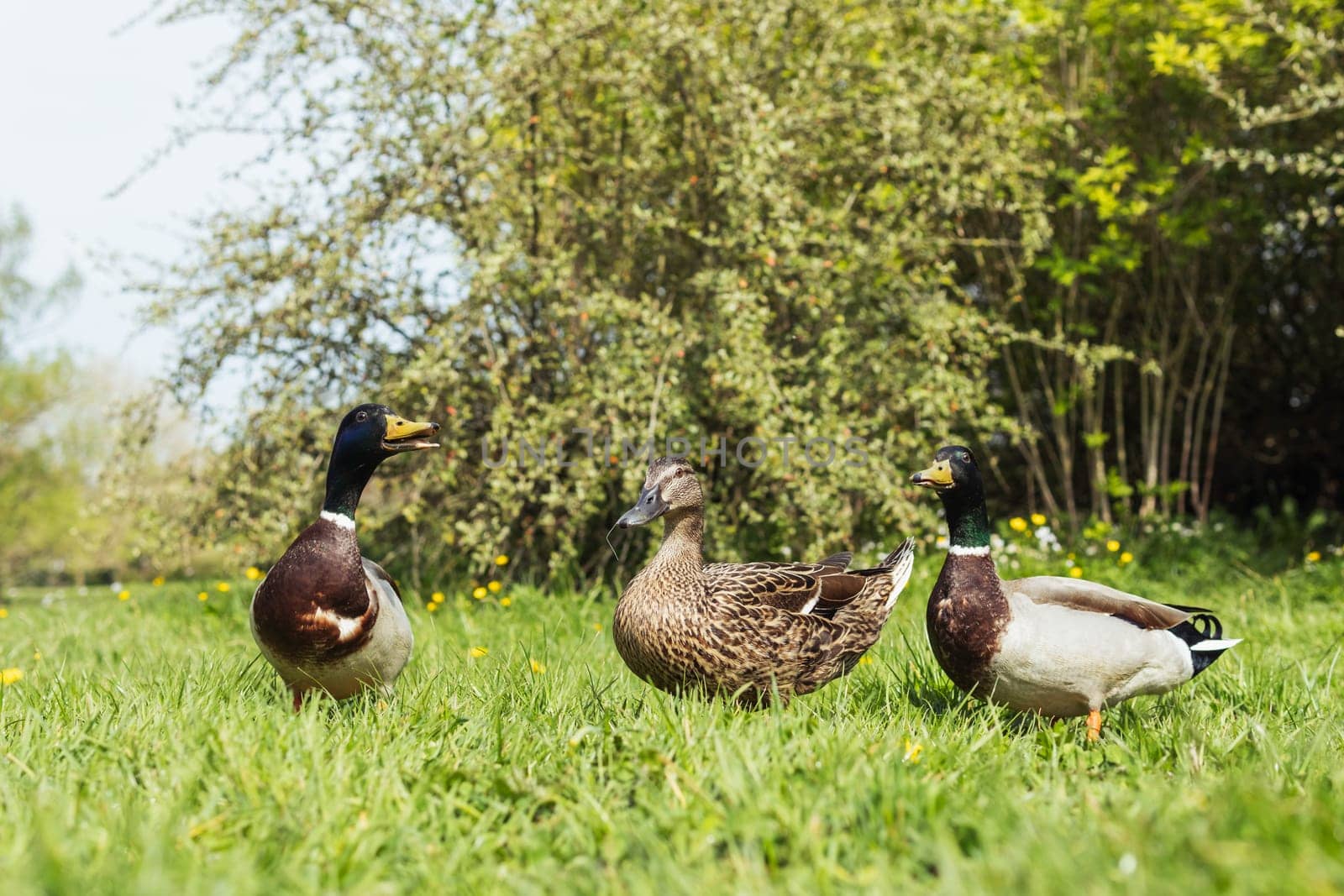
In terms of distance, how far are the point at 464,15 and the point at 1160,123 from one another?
16.1 ft

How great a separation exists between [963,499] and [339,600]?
200cm

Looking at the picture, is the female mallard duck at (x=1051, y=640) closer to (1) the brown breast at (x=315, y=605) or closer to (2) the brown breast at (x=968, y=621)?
(2) the brown breast at (x=968, y=621)

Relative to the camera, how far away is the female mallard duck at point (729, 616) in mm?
3109

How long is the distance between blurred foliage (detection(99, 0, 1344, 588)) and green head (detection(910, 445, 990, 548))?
73.2 inches

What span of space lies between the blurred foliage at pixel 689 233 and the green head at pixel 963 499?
6.10 feet

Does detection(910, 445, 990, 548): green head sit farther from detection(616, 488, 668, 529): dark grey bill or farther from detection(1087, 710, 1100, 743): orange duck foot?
detection(616, 488, 668, 529): dark grey bill

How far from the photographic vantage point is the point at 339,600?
123 inches

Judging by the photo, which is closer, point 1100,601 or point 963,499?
point 1100,601

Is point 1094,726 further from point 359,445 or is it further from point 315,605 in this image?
point 359,445

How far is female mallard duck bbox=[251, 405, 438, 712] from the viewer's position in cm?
312

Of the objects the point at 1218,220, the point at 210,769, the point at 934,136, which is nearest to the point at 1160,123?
the point at 1218,220

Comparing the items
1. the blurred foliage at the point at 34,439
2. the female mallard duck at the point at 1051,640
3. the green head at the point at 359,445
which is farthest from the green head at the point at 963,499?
the blurred foliage at the point at 34,439

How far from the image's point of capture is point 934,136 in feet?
20.3

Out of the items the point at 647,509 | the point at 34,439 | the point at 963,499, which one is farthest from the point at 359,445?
the point at 34,439
